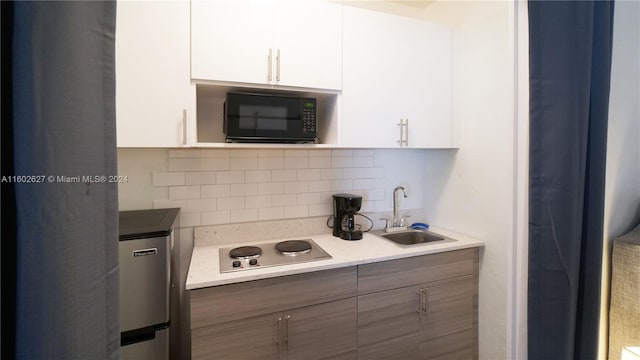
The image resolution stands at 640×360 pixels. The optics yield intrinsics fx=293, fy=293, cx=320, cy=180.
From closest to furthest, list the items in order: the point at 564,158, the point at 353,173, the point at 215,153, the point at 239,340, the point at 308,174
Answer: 1. the point at 564,158
2. the point at 239,340
3. the point at 215,153
4. the point at 308,174
5. the point at 353,173

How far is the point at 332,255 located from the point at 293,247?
0.77 ft

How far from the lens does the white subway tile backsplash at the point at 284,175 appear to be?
1.93 meters

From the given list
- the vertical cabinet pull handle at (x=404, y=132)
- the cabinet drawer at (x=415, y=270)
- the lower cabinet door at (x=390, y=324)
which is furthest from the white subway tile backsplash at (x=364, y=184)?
the lower cabinet door at (x=390, y=324)

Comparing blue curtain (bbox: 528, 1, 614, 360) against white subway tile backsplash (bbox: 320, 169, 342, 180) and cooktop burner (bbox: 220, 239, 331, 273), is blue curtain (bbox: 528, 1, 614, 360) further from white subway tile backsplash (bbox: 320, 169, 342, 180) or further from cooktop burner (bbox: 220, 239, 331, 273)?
white subway tile backsplash (bbox: 320, 169, 342, 180)

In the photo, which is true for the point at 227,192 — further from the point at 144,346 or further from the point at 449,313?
the point at 449,313

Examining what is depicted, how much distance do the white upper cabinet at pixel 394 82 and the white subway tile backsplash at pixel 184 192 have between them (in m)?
0.91

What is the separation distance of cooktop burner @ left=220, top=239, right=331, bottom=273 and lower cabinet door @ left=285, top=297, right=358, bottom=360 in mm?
243

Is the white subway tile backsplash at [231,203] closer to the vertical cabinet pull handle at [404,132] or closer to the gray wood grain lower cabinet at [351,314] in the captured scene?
the gray wood grain lower cabinet at [351,314]

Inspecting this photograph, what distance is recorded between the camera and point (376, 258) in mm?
1568

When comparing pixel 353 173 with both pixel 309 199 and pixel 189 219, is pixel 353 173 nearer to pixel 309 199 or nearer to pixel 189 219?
pixel 309 199

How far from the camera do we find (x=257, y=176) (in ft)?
6.20

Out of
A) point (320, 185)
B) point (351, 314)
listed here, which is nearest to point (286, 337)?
point (351, 314)

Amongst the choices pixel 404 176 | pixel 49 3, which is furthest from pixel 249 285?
pixel 404 176

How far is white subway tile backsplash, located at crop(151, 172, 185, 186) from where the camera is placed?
168cm
